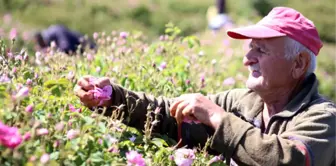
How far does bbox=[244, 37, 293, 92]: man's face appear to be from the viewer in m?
2.71

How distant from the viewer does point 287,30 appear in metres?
2.69

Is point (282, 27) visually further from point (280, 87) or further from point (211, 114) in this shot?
point (211, 114)

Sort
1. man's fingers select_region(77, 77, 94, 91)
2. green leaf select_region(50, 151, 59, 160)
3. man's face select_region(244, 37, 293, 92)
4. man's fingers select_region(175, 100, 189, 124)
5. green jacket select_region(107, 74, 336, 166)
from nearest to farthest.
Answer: green leaf select_region(50, 151, 59, 160) → green jacket select_region(107, 74, 336, 166) → man's fingers select_region(175, 100, 189, 124) → man's fingers select_region(77, 77, 94, 91) → man's face select_region(244, 37, 293, 92)

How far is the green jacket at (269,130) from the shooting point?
2.40 meters

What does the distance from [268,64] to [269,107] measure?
0.21m

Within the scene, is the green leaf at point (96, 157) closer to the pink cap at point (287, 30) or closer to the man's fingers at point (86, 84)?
the man's fingers at point (86, 84)

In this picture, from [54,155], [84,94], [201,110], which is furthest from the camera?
[84,94]

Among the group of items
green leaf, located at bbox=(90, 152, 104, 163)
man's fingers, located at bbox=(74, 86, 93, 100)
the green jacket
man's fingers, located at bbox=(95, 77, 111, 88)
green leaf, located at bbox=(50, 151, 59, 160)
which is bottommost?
the green jacket

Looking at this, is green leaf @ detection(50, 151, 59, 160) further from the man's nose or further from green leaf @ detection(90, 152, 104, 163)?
the man's nose

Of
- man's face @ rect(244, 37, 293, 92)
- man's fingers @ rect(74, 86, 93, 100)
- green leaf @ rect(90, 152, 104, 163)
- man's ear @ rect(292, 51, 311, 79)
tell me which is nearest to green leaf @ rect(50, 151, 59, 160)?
green leaf @ rect(90, 152, 104, 163)

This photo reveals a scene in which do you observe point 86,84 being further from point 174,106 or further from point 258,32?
point 258,32

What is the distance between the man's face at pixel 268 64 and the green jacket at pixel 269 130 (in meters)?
0.11

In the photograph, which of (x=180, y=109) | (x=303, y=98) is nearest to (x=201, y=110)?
(x=180, y=109)

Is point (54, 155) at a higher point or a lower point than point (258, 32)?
lower
